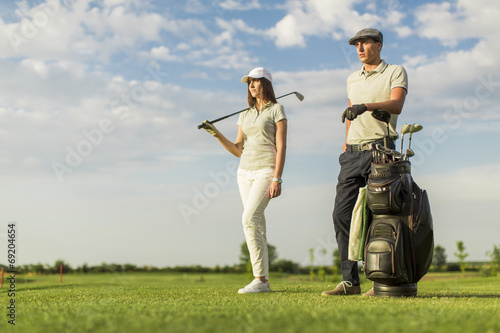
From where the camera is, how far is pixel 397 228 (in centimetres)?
516

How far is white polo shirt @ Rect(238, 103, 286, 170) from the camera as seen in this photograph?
627 centimetres

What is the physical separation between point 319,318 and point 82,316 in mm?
1662

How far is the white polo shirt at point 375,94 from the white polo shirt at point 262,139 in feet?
3.14

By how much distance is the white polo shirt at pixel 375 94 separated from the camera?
5.62 metres

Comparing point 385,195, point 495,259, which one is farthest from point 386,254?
point 495,259

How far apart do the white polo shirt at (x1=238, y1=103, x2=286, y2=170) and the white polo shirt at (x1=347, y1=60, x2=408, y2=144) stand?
96cm

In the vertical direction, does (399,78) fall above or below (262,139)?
above

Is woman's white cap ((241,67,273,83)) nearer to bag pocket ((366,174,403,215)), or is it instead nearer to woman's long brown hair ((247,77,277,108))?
woman's long brown hair ((247,77,277,108))

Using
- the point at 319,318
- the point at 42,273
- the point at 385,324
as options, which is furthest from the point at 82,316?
the point at 42,273

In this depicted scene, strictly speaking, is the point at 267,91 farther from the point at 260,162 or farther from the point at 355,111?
the point at 355,111

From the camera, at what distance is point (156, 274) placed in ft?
68.4

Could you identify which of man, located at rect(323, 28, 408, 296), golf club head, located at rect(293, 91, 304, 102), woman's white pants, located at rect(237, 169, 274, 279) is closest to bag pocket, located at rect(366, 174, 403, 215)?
man, located at rect(323, 28, 408, 296)

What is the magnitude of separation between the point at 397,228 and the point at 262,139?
6.48 feet

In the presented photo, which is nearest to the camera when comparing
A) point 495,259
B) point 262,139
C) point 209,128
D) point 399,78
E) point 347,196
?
point 399,78
